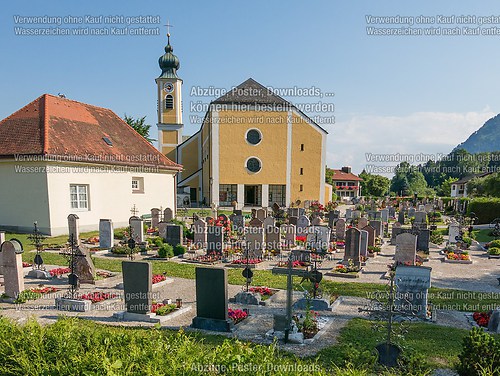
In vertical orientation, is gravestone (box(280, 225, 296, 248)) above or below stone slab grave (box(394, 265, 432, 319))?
below

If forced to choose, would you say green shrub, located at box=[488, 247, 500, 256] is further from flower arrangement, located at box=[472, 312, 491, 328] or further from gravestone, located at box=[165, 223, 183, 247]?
gravestone, located at box=[165, 223, 183, 247]

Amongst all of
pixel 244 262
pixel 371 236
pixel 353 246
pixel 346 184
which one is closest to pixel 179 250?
pixel 244 262

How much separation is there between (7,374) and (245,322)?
4.96m

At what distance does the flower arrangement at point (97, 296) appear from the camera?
9.28 meters

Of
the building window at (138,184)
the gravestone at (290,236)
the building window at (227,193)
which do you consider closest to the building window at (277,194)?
the building window at (227,193)

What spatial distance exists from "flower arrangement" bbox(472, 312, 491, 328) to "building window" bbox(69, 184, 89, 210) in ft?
68.0

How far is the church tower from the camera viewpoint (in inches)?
1686

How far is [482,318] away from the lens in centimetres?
827

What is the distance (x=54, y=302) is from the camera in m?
9.45

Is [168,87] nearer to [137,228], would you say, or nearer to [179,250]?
[137,228]

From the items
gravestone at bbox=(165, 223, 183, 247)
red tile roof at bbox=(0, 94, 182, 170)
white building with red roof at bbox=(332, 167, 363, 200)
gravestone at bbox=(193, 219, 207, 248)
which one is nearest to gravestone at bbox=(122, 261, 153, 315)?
gravestone at bbox=(165, 223, 183, 247)

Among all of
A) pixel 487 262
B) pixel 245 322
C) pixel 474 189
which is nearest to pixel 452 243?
pixel 487 262

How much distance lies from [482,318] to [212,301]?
676 centimetres

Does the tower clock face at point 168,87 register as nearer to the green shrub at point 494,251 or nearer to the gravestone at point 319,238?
the gravestone at point 319,238
